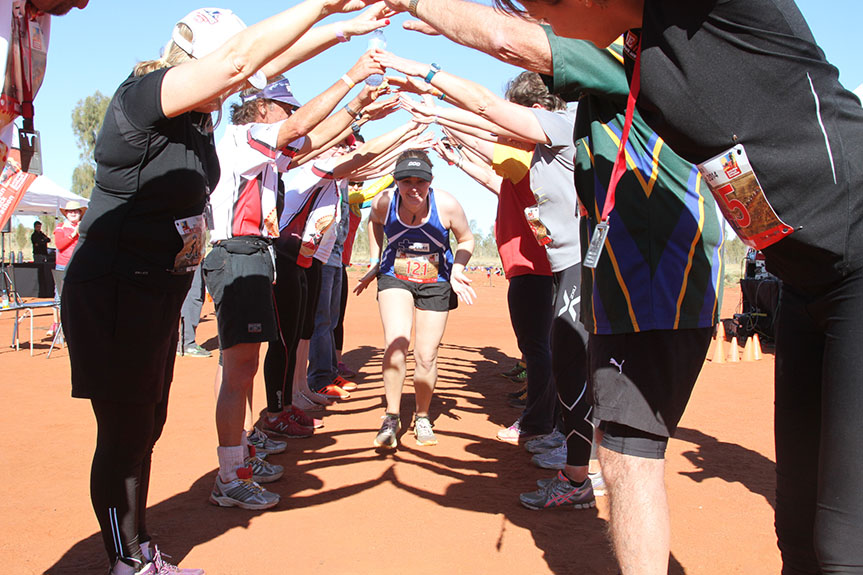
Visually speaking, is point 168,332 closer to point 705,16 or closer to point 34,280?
point 705,16

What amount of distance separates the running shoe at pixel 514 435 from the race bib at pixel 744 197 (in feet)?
12.7

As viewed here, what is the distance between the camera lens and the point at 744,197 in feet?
5.32

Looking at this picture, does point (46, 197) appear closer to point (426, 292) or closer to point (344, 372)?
point (344, 372)

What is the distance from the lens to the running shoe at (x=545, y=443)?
4.97 m

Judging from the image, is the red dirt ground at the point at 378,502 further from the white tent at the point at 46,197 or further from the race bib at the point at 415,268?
the white tent at the point at 46,197

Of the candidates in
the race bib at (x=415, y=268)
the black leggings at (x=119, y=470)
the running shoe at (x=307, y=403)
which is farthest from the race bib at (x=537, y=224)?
the running shoe at (x=307, y=403)

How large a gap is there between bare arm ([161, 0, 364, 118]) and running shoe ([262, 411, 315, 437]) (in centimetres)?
344

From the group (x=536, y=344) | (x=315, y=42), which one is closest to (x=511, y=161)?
(x=536, y=344)

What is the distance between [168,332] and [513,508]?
2282 millimetres

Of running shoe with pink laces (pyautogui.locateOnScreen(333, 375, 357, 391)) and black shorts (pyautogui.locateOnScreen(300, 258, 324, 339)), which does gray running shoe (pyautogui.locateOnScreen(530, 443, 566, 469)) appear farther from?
running shoe with pink laces (pyautogui.locateOnScreen(333, 375, 357, 391))

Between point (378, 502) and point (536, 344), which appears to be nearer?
point (378, 502)

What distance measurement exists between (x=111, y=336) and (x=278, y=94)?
8.38 feet

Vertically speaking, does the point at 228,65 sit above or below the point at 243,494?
above

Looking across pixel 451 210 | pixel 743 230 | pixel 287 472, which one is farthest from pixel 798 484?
pixel 451 210
